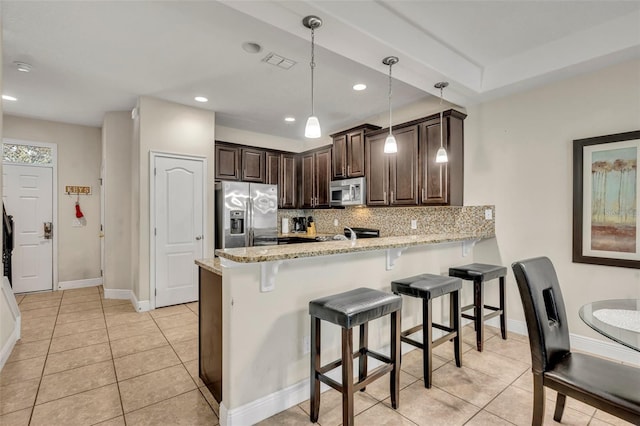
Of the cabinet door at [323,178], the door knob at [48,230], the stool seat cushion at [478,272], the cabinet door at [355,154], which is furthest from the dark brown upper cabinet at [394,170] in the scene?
the door knob at [48,230]

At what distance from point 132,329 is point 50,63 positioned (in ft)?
9.42

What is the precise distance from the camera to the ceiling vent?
2873 millimetres

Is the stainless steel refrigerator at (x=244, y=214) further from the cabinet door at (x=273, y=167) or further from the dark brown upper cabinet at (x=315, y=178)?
the dark brown upper cabinet at (x=315, y=178)

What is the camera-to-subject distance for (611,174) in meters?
2.62

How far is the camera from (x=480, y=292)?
282 cm

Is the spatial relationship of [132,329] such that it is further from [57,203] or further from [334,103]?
[334,103]

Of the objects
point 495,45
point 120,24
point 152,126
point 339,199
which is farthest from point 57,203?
point 495,45

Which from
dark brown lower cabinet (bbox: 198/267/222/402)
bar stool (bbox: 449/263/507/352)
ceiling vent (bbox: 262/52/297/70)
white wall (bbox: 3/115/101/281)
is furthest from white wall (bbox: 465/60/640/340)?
white wall (bbox: 3/115/101/281)

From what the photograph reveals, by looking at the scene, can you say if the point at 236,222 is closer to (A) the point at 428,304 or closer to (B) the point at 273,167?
(B) the point at 273,167

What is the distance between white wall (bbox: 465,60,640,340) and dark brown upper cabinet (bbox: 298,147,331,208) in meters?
2.15

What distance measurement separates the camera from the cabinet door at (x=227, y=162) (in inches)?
187

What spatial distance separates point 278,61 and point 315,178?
8.13 feet

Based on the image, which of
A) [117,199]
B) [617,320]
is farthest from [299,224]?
[617,320]

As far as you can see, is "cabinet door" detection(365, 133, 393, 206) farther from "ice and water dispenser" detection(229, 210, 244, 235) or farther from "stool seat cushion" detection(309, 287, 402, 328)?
"stool seat cushion" detection(309, 287, 402, 328)
